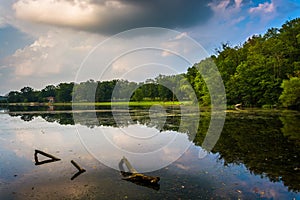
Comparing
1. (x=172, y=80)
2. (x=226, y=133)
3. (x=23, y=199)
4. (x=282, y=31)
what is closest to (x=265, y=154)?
(x=226, y=133)

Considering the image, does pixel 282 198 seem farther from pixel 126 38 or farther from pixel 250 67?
pixel 250 67

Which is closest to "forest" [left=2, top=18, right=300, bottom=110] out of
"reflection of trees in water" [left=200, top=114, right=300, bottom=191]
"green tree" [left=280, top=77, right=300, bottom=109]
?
"green tree" [left=280, top=77, right=300, bottom=109]

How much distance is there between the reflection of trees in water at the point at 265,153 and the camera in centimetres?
977

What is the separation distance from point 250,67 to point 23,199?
5062cm

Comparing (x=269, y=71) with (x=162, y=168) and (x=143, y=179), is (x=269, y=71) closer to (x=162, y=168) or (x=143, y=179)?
(x=162, y=168)

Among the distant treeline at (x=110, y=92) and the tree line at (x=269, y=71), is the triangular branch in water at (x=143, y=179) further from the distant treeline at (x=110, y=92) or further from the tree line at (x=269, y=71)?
the distant treeline at (x=110, y=92)

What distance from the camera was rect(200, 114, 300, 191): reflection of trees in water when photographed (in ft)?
32.0

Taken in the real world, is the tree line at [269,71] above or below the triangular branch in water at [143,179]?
above

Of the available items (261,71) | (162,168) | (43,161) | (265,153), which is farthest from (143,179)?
(261,71)

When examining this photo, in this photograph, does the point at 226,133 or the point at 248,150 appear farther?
the point at 226,133

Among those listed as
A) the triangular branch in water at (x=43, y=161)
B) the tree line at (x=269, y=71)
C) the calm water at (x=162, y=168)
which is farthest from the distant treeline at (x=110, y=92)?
the triangular branch in water at (x=43, y=161)

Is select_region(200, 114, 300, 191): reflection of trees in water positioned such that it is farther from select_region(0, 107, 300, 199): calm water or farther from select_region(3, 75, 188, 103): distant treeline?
select_region(3, 75, 188, 103): distant treeline

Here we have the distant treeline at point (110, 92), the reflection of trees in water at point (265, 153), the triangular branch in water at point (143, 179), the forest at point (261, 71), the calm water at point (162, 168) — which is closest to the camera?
the calm water at point (162, 168)

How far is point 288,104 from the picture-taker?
4012 cm
